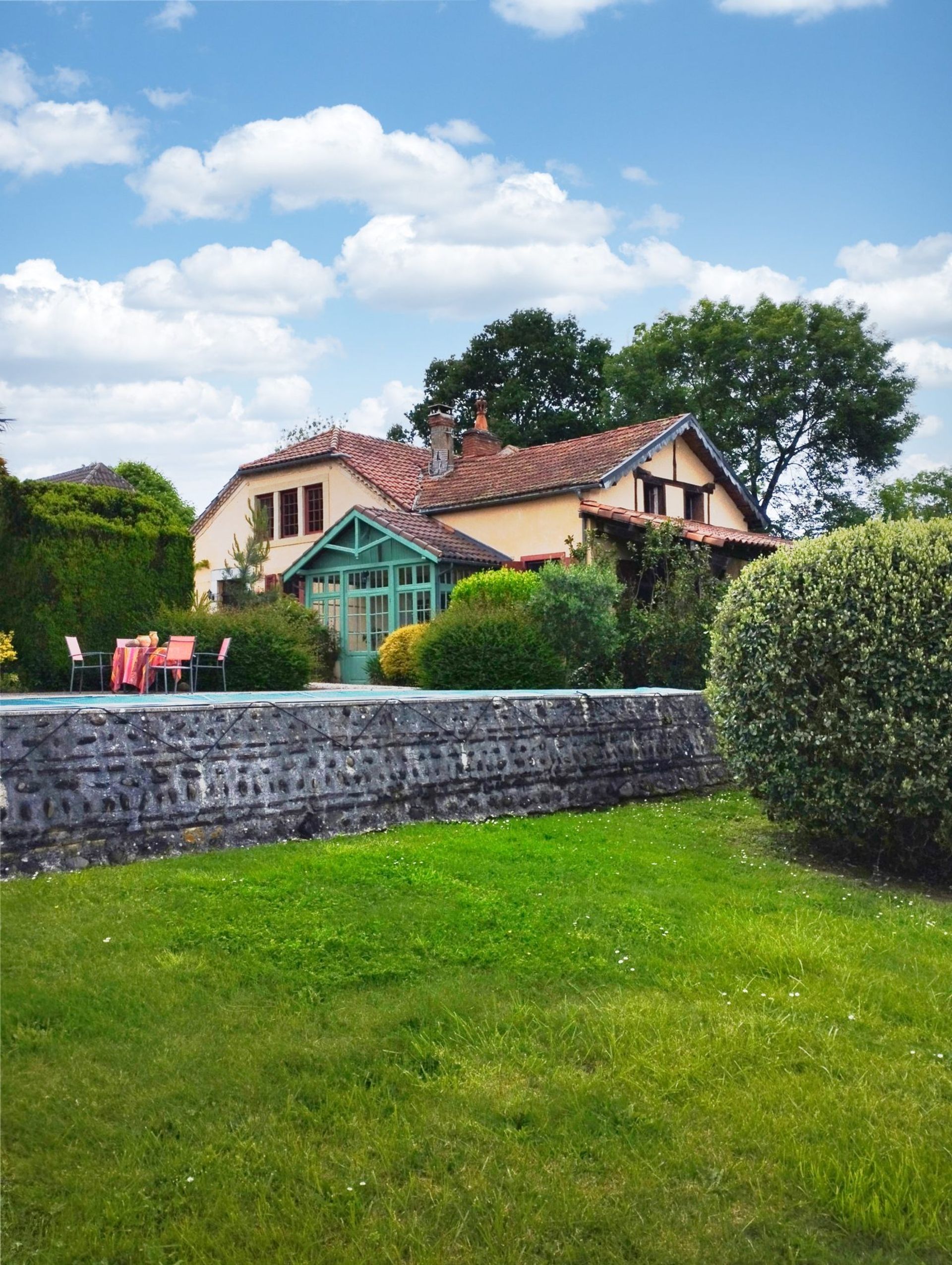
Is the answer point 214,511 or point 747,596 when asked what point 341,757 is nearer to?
point 747,596

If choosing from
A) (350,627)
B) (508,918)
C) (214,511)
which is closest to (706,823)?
(508,918)

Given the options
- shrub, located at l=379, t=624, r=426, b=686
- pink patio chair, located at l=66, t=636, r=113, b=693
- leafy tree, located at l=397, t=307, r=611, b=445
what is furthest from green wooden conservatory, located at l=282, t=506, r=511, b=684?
Result: leafy tree, located at l=397, t=307, r=611, b=445

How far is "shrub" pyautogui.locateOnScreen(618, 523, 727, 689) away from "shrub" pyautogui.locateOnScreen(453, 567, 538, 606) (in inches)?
73.3

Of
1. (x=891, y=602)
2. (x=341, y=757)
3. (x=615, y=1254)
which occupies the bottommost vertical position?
(x=615, y=1254)

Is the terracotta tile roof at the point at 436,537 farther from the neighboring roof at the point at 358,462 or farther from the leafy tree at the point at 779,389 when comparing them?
the leafy tree at the point at 779,389

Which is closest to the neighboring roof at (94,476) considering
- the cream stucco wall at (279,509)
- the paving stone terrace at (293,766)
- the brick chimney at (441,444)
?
the cream stucco wall at (279,509)

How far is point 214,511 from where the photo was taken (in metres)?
31.6

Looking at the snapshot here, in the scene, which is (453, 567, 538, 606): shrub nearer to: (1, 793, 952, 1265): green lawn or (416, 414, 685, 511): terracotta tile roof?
(416, 414, 685, 511): terracotta tile roof

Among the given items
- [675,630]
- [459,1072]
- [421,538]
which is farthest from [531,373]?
[459,1072]

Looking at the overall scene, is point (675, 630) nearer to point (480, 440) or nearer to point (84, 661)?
point (84, 661)

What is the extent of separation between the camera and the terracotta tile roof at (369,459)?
2762 cm

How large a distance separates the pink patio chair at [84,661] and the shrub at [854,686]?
471 inches

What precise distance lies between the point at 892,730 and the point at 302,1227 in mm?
6039

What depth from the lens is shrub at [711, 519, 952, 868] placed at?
7.86 meters
